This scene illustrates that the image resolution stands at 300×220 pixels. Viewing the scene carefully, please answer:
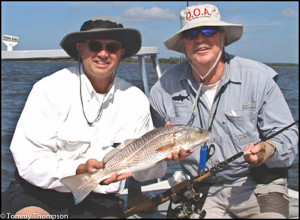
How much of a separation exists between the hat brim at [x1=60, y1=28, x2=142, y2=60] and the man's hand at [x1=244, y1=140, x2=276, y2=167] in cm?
177

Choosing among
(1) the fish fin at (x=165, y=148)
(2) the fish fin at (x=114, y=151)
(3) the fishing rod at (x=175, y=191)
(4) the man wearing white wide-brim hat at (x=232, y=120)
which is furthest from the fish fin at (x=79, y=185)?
(4) the man wearing white wide-brim hat at (x=232, y=120)

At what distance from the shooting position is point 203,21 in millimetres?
4020

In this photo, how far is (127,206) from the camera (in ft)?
14.1

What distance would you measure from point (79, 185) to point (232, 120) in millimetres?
1762

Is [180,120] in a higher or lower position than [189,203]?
higher

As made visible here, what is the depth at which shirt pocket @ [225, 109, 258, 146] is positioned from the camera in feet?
12.8

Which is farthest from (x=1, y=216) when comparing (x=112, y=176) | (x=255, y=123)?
(x=255, y=123)

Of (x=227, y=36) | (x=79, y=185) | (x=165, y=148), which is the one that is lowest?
(x=79, y=185)

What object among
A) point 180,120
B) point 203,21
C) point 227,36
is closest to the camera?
point 203,21

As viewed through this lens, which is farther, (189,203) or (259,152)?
(189,203)

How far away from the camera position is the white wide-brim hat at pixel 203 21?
13.2 feet

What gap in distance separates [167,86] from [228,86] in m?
0.72

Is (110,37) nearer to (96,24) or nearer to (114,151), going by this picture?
(96,24)

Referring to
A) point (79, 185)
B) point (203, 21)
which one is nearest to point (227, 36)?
point (203, 21)
